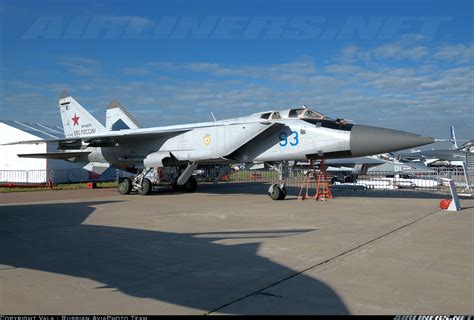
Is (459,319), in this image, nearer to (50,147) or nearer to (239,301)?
(239,301)

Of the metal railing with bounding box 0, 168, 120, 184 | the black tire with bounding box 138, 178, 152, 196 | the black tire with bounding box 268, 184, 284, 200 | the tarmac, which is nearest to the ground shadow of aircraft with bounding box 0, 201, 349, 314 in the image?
the tarmac

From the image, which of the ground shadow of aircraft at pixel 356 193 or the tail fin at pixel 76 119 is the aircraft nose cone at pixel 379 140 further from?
the tail fin at pixel 76 119

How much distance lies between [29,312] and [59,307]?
0.70ft

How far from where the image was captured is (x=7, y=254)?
511 cm

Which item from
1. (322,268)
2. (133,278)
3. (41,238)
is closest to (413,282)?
(322,268)

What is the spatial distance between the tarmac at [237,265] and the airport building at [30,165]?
1832 centimetres

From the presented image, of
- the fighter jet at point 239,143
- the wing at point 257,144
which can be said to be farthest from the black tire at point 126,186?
the wing at point 257,144

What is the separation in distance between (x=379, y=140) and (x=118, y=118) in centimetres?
1319

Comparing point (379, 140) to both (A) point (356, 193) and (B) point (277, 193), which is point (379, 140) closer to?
(B) point (277, 193)

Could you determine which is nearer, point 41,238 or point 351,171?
point 41,238

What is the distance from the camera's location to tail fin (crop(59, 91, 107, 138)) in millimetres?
18625

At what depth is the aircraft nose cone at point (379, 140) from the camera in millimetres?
10051

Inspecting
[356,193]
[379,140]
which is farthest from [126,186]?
[379,140]

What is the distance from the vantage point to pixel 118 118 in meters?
19.5
